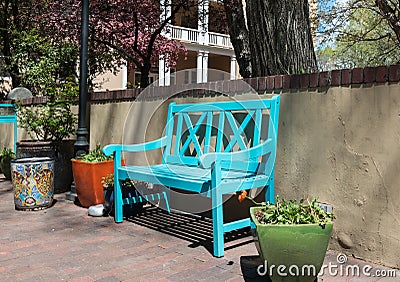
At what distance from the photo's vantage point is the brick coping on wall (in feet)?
8.92

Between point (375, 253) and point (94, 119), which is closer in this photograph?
point (375, 253)

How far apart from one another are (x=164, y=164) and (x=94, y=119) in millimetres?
1674

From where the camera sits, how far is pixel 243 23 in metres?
5.89

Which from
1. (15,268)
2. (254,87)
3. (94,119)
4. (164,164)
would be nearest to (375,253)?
(254,87)

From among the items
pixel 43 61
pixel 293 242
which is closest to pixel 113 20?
pixel 43 61

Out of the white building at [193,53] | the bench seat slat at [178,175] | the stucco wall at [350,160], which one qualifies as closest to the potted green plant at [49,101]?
the bench seat slat at [178,175]

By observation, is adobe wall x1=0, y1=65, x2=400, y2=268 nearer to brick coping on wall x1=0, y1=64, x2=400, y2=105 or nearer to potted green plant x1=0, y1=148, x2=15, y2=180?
brick coping on wall x1=0, y1=64, x2=400, y2=105

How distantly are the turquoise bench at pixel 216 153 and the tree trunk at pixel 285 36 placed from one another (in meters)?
0.67

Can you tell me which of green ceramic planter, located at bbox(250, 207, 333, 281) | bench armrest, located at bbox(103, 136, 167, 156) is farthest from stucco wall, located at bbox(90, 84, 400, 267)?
bench armrest, located at bbox(103, 136, 167, 156)

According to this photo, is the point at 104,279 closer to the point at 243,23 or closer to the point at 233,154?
the point at 233,154

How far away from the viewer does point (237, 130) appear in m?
3.58

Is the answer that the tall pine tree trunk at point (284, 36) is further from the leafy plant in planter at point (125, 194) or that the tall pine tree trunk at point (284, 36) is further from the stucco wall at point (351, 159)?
the leafy plant in planter at point (125, 194)

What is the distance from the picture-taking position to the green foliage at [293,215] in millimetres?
2295

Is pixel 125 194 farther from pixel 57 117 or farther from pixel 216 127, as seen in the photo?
pixel 57 117
